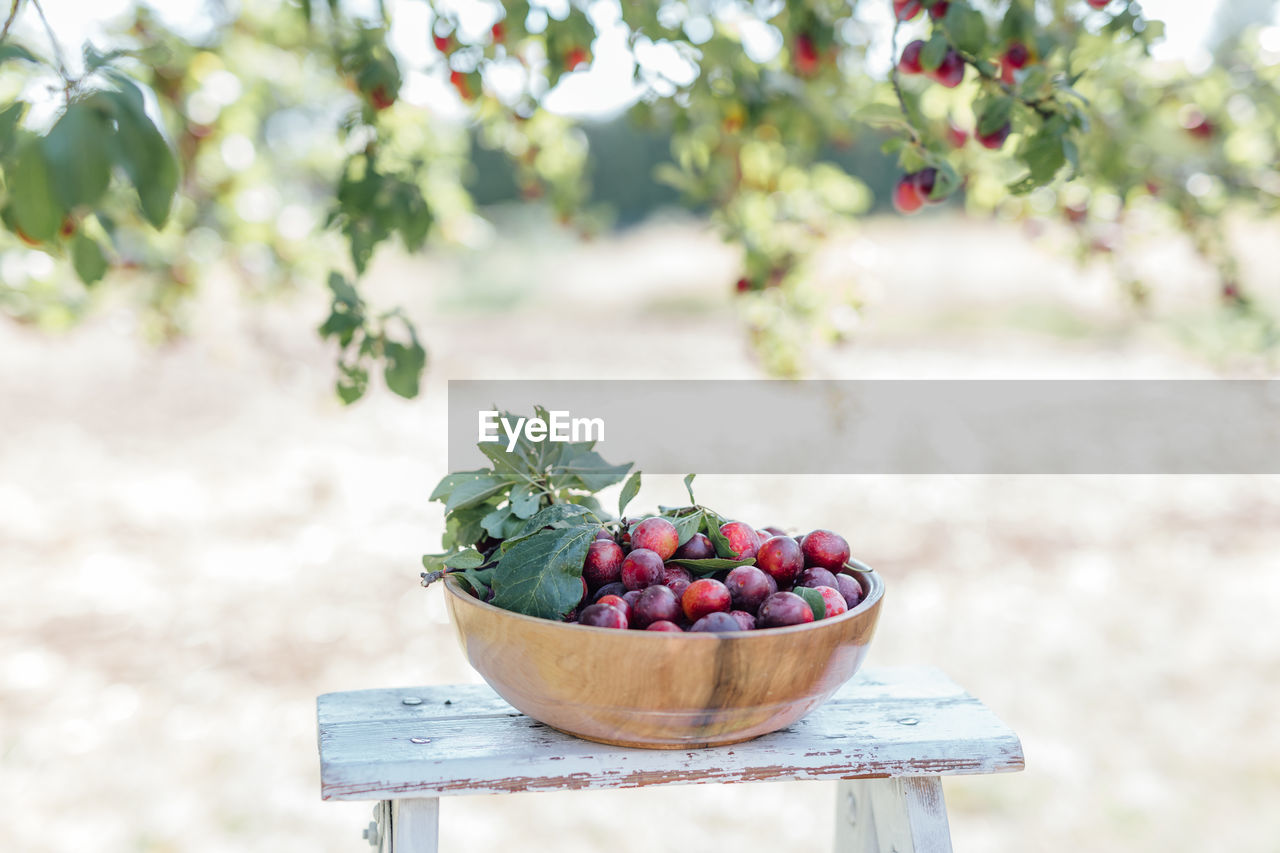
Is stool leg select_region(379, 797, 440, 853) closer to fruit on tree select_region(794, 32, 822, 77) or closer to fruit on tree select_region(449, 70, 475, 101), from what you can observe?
fruit on tree select_region(449, 70, 475, 101)

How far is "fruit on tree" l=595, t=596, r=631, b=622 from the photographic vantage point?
90 centimetres

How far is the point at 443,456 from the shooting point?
5727mm

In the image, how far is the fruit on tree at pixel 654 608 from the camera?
90 centimetres

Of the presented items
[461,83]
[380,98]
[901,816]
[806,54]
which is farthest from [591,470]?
[806,54]

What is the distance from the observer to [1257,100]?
2359mm

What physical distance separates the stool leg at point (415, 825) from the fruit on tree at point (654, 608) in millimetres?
263

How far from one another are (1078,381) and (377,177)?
670cm

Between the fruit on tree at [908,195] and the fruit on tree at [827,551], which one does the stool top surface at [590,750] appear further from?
the fruit on tree at [908,195]

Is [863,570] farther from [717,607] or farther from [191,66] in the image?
[191,66]

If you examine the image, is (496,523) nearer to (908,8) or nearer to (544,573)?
(544,573)

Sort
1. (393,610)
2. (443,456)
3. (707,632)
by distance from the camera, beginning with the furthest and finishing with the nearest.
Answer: (443,456)
(393,610)
(707,632)

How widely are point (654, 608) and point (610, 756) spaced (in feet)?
0.50

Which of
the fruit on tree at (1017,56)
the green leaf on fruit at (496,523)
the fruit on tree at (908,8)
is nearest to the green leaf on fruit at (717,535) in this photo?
the green leaf on fruit at (496,523)

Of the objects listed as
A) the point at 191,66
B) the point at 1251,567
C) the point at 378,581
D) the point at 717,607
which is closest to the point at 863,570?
the point at 717,607
